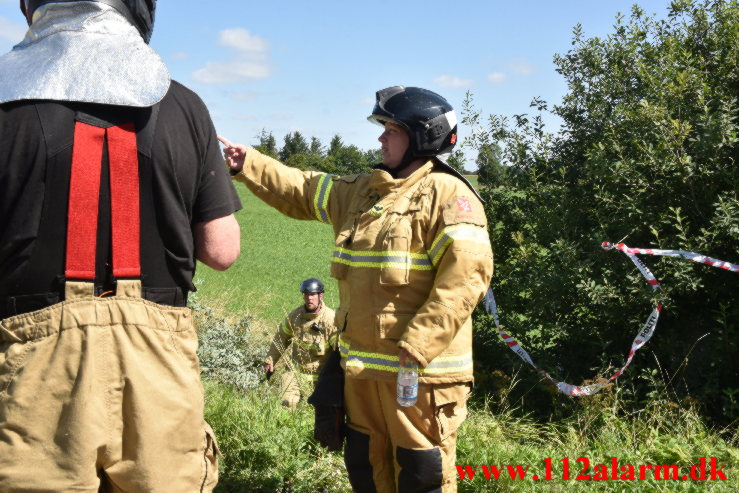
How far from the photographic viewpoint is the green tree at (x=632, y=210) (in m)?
5.73

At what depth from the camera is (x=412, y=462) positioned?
3.35m

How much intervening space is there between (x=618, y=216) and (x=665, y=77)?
122 centimetres

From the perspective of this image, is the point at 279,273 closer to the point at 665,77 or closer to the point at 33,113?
the point at 665,77

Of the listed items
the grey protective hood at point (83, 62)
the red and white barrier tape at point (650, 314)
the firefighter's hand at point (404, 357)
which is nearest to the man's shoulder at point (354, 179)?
the firefighter's hand at point (404, 357)

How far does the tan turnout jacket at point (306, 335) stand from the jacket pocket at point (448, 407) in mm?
4598

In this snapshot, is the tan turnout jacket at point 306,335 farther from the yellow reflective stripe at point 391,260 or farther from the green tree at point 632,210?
the yellow reflective stripe at point 391,260

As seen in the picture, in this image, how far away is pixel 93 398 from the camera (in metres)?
2.03

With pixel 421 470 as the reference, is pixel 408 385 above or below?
above

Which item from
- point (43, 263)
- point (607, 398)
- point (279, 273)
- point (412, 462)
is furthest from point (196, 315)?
point (279, 273)

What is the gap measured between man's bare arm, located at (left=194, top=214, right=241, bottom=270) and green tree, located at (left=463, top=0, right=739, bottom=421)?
4117 mm

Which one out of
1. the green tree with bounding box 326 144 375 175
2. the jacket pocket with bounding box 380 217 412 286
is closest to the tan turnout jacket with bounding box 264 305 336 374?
the jacket pocket with bounding box 380 217 412 286

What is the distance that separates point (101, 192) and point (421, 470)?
1996 millimetres

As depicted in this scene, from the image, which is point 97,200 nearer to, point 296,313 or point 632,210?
point 632,210

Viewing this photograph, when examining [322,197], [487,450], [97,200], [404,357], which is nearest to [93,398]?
[97,200]
